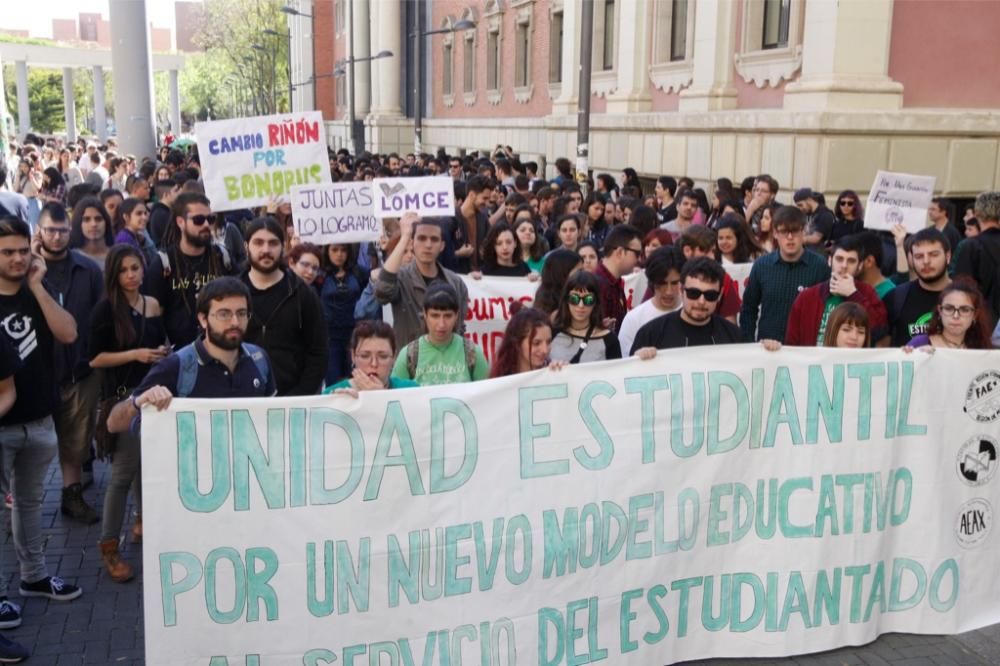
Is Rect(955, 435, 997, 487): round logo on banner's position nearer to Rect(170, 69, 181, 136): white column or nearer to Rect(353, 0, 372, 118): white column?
Rect(353, 0, 372, 118): white column

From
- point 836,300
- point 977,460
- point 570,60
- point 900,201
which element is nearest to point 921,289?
point 836,300

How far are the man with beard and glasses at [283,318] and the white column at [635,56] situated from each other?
14.5 m

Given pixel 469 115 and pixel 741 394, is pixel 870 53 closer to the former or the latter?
pixel 741 394

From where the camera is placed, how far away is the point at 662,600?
14.7 feet

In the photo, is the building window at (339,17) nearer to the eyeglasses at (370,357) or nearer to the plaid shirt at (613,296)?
the plaid shirt at (613,296)

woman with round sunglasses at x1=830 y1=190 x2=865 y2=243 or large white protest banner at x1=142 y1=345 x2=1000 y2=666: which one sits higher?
woman with round sunglasses at x1=830 y1=190 x2=865 y2=243

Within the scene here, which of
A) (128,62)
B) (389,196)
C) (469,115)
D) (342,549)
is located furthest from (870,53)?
(469,115)

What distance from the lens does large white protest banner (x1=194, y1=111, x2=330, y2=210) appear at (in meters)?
7.42

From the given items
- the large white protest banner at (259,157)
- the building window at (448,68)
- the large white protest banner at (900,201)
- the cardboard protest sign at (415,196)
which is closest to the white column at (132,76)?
the large white protest banner at (259,157)

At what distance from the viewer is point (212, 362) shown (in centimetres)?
467

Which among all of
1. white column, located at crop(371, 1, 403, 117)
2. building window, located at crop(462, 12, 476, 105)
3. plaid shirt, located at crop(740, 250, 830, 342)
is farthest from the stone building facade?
white column, located at crop(371, 1, 403, 117)

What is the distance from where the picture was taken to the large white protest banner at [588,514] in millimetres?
4000

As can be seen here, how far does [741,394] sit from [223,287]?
226 cm

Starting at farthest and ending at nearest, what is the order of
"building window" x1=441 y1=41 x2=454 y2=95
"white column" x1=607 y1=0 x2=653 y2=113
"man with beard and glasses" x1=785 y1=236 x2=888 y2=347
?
"building window" x1=441 y1=41 x2=454 y2=95 → "white column" x1=607 y1=0 x2=653 y2=113 → "man with beard and glasses" x1=785 y1=236 x2=888 y2=347
